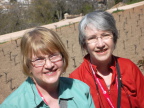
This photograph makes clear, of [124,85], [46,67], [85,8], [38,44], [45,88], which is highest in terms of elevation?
[85,8]

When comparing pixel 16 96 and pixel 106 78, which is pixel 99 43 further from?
pixel 16 96

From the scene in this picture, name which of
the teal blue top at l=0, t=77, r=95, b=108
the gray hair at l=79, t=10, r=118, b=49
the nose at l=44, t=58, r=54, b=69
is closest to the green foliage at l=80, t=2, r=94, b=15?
the gray hair at l=79, t=10, r=118, b=49

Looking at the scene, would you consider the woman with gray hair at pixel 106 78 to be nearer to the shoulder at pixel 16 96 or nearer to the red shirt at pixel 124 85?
the red shirt at pixel 124 85

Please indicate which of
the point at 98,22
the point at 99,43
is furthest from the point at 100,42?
the point at 98,22

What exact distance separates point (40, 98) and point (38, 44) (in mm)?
280

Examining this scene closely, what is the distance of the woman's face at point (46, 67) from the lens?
126 centimetres

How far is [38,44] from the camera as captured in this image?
1.24 m

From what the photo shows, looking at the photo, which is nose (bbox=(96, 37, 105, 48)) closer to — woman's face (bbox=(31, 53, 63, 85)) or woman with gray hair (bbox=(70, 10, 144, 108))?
woman with gray hair (bbox=(70, 10, 144, 108))

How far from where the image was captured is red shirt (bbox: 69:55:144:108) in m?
1.72

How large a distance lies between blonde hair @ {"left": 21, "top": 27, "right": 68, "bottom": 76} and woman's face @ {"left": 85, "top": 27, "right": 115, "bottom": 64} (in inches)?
17.1

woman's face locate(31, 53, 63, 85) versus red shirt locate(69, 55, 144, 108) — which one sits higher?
woman's face locate(31, 53, 63, 85)

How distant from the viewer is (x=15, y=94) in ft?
4.11

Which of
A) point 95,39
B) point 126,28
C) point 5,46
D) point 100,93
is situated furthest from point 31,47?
point 126,28

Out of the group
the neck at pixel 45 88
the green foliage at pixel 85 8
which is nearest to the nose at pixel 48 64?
the neck at pixel 45 88
